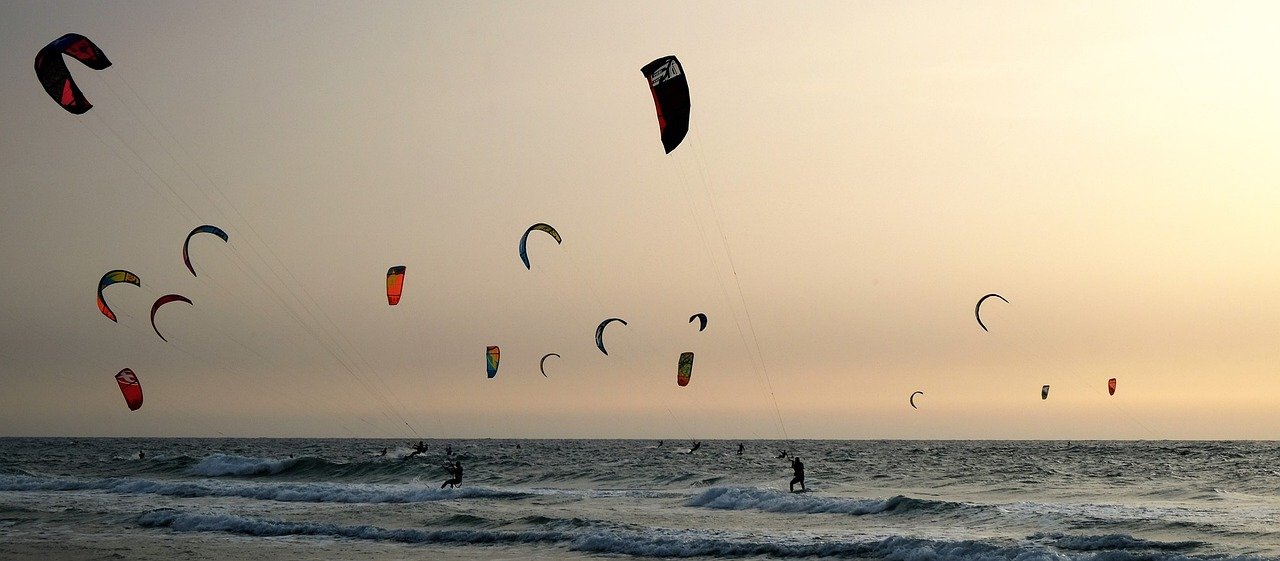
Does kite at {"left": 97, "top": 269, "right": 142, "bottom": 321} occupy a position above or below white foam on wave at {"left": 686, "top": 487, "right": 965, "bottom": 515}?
above

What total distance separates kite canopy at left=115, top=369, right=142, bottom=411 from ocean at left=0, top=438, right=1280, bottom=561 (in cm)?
235

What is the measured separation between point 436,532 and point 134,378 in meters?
7.79

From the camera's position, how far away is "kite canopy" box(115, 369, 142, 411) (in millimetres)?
22219

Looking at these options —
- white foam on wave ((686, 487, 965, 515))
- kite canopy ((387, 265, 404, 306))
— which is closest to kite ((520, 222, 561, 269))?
kite canopy ((387, 265, 404, 306))

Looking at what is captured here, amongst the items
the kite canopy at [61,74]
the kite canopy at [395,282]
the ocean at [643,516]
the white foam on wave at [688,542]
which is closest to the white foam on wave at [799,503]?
the ocean at [643,516]

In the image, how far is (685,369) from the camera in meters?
30.1

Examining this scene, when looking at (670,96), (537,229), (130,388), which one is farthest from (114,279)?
(670,96)

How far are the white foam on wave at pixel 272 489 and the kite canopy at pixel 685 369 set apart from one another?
5045 mm

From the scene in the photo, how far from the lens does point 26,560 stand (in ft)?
55.9

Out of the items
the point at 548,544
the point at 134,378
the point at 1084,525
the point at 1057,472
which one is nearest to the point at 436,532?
the point at 548,544

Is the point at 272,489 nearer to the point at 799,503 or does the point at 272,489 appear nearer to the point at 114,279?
the point at 114,279

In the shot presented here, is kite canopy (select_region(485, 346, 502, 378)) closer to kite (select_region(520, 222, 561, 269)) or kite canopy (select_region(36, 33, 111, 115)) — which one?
kite (select_region(520, 222, 561, 269))

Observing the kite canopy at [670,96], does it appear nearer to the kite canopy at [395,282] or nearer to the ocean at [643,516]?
the ocean at [643,516]

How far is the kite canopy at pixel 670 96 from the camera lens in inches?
566
